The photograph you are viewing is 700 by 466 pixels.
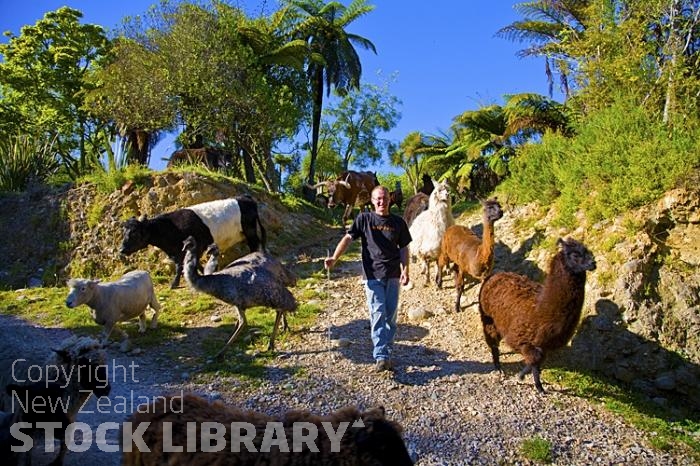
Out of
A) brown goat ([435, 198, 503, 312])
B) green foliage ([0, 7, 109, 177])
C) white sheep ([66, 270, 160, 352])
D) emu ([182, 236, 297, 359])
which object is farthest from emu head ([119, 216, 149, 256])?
green foliage ([0, 7, 109, 177])

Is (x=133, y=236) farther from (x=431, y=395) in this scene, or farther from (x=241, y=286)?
(x=431, y=395)

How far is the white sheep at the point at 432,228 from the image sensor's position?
9.38 meters

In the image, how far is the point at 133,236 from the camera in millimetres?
9070

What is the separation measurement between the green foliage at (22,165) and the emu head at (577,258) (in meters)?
14.4

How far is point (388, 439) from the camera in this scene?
8.16ft

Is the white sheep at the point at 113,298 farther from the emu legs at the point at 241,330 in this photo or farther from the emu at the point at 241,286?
the emu legs at the point at 241,330

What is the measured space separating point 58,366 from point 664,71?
10815mm

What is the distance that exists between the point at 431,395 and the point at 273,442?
11.0ft

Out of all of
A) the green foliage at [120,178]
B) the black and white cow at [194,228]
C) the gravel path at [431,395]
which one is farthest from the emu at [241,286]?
the green foliage at [120,178]

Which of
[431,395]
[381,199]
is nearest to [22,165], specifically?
[381,199]

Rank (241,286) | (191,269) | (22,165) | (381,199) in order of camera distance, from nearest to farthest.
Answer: (381,199), (191,269), (241,286), (22,165)

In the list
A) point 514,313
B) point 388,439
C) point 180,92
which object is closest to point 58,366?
point 388,439

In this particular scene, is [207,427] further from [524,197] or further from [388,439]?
[524,197]

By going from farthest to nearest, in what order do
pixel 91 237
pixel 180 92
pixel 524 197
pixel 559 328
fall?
pixel 180 92
pixel 91 237
pixel 524 197
pixel 559 328
